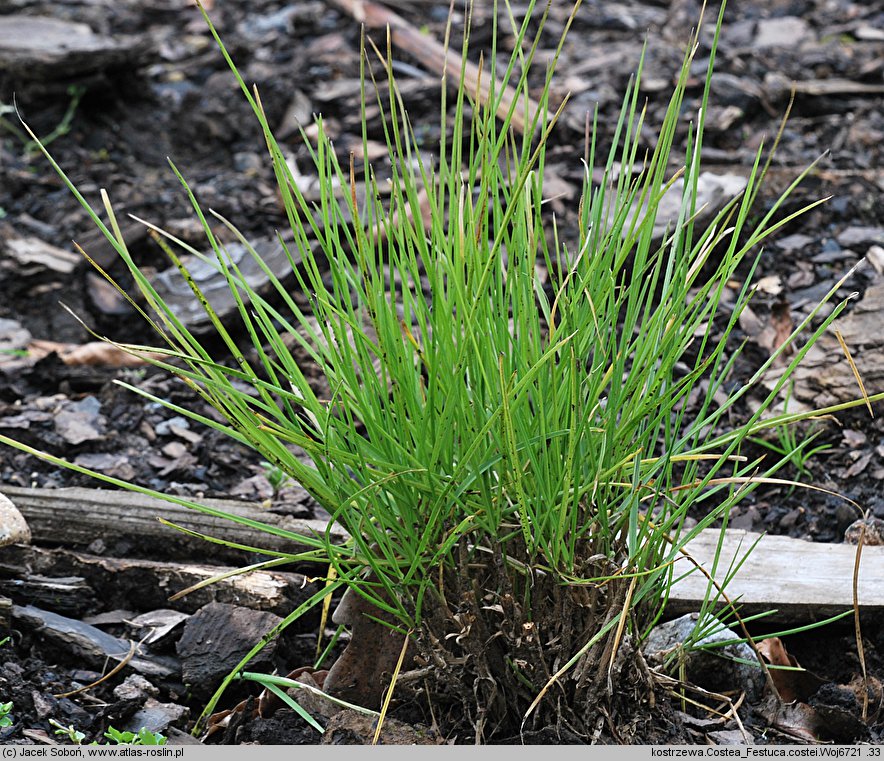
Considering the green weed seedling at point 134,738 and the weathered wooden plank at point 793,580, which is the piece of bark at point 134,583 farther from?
the weathered wooden plank at point 793,580

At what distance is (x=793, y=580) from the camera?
1.77m

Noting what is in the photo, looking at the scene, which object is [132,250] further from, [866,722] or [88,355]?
[866,722]

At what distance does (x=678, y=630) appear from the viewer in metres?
1.62

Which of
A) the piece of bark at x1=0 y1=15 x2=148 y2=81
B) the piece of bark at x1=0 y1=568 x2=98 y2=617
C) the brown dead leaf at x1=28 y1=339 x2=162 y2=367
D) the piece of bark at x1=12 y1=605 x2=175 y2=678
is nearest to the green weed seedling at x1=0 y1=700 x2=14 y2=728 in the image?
the piece of bark at x1=12 y1=605 x2=175 y2=678

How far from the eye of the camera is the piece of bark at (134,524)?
1.93 m

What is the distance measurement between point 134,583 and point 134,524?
138 mm

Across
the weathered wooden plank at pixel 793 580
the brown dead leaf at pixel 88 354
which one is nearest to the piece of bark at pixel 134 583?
the weathered wooden plank at pixel 793 580

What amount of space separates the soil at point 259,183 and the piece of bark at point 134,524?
6 cm

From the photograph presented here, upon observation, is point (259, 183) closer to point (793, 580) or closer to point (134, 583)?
point (134, 583)

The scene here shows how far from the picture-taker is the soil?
1.74 metres

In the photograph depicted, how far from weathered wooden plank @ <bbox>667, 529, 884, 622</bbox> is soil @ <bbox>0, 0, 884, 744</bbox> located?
0.21 feet

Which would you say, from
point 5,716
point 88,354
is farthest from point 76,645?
point 88,354

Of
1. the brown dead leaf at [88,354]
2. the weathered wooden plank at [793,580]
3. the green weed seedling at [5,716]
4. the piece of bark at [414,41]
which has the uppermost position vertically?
the piece of bark at [414,41]

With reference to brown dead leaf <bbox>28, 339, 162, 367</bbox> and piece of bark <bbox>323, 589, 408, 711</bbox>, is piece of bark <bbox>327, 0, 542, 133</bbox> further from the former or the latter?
piece of bark <bbox>323, 589, 408, 711</bbox>
